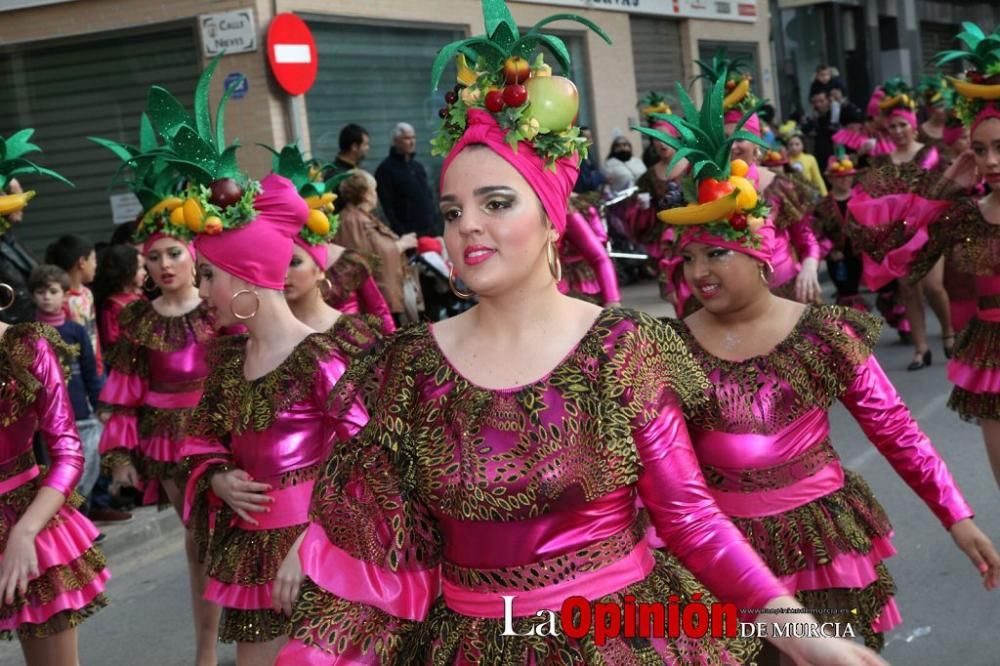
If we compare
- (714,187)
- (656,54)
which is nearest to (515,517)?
(714,187)

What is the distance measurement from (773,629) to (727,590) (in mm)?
123

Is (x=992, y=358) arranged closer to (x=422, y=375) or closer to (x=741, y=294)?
(x=741, y=294)

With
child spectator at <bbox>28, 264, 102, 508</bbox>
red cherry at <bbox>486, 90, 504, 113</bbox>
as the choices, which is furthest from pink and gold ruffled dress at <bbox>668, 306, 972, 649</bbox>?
child spectator at <bbox>28, 264, 102, 508</bbox>

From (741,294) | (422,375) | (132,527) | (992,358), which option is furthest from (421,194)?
(422,375)

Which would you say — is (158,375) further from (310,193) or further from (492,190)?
(492,190)

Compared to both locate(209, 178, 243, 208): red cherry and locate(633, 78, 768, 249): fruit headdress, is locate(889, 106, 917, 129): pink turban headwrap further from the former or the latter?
locate(209, 178, 243, 208): red cherry

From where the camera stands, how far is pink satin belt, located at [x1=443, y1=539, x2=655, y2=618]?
10.1 feet

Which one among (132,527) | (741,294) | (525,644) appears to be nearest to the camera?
(525,644)

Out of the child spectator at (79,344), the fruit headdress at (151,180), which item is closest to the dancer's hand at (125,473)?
the fruit headdress at (151,180)

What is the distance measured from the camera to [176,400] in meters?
7.04

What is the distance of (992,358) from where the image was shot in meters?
6.26

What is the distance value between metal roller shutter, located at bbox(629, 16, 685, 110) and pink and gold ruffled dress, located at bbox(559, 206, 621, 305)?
11852 mm

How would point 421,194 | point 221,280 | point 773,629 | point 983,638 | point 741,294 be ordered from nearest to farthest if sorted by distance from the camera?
point 773,629
point 741,294
point 221,280
point 983,638
point 421,194

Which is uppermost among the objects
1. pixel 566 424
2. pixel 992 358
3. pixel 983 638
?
pixel 566 424
